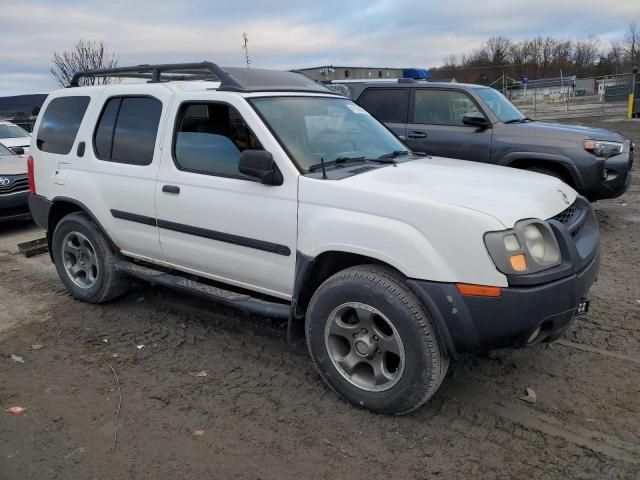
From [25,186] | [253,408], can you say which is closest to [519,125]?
[253,408]

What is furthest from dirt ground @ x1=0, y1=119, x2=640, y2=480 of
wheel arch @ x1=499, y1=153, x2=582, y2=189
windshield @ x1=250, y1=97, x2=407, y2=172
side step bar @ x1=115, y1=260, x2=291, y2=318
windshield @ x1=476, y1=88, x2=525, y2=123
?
windshield @ x1=476, y1=88, x2=525, y2=123

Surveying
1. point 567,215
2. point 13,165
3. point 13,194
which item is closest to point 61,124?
point 13,194

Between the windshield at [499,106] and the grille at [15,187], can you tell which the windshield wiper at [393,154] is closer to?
the windshield at [499,106]

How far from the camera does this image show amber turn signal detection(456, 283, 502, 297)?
2667 mm

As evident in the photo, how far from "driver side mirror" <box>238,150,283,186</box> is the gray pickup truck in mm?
3095

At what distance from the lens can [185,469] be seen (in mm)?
2768

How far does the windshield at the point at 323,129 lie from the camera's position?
357cm

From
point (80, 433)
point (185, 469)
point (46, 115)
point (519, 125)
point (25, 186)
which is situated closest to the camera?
point (185, 469)

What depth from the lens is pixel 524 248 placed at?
2.73 metres

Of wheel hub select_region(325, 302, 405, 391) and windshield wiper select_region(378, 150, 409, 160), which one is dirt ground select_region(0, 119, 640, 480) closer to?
wheel hub select_region(325, 302, 405, 391)

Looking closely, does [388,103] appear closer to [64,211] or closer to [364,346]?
[64,211]

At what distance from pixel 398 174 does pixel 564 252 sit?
Answer: 108 cm

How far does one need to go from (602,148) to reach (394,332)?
4976mm

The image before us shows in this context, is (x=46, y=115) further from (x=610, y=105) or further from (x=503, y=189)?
(x=610, y=105)
